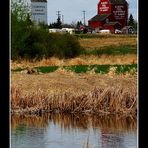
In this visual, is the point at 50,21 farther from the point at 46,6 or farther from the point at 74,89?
the point at 74,89

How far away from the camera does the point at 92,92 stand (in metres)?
1.45

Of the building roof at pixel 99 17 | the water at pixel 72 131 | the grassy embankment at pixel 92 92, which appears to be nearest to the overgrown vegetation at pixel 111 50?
the grassy embankment at pixel 92 92

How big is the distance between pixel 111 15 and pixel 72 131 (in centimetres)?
55

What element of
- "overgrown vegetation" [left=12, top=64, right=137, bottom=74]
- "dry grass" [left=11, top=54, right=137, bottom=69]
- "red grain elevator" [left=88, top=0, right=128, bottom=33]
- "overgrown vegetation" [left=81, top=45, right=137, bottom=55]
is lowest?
"overgrown vegetation" [left=12, top=64, right=137, bottom=74]

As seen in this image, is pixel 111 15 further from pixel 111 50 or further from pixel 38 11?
pixel 38 11

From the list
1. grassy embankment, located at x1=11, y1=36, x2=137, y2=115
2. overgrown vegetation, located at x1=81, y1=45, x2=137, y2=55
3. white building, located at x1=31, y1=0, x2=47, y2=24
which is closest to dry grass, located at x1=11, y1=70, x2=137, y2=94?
grassy embankment, located at x1=11, y1=36, x2=137, y2=115

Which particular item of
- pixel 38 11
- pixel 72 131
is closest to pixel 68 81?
pixel 72 131

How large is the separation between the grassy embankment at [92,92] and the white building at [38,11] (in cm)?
17

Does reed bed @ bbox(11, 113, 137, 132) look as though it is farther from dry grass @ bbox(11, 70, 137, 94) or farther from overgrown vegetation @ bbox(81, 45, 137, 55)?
overgrown vegetation @ bbox(81, 45, 137, 55)

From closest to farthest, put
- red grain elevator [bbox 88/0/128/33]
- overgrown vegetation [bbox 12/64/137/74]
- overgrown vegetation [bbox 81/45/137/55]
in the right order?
red grain elevator [bbox 88/0/128/33] < overgrown vegetation [bbox 81/45/137/55] < overgrown vegetation [bbox 12/64/137/74]

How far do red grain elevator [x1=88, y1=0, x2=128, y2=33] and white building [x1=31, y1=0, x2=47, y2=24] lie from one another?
19cm

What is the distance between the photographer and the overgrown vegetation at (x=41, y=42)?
49.8 inches

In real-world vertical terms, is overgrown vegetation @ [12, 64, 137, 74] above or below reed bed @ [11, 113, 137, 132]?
above

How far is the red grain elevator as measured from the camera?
3.83 feet
